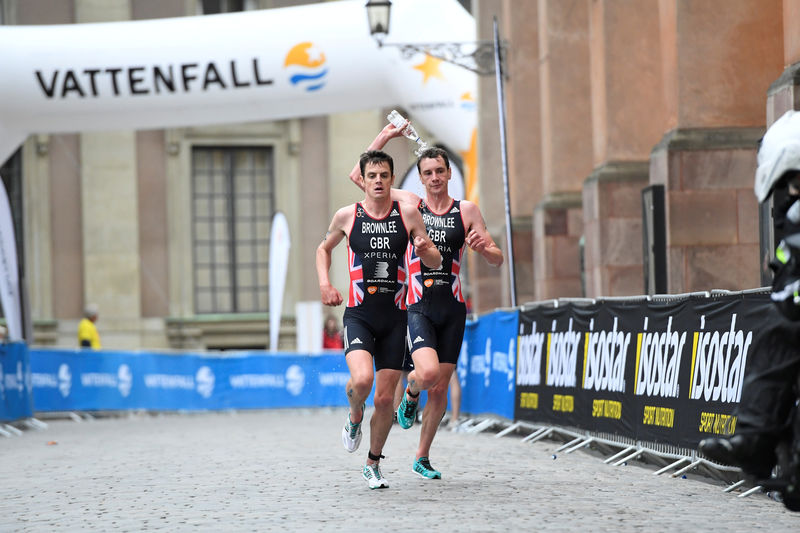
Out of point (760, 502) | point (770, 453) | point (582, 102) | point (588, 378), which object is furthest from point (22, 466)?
point (582, 102)

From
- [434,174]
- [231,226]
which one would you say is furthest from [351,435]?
[231,226]

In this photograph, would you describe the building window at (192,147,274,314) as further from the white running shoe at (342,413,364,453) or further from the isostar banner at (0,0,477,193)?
the white running shoe at (342,413,364,453)

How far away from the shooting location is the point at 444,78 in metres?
21.0

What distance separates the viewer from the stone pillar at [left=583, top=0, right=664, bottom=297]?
18.9m

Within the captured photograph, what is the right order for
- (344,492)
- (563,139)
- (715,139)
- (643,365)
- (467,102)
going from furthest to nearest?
(563,139) → (467,102) → (715,139) → (643,365) → (344,492)

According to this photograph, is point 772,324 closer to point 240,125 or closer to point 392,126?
point 392,126

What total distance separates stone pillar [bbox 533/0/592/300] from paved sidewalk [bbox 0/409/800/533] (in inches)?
312

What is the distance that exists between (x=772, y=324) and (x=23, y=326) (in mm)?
17738

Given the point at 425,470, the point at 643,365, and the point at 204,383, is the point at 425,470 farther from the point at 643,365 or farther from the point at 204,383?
the point at 204,383

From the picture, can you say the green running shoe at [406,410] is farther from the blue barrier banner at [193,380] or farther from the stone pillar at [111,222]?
the stone pillar at [111,222]

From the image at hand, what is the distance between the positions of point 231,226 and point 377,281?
26409mm

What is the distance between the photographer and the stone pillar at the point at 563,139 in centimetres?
2220

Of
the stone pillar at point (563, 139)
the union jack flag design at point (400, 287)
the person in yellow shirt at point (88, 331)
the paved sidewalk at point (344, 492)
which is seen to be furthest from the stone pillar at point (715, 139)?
the person in yellow shirt at point (88, 331)

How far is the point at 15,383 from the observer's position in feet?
65.6
